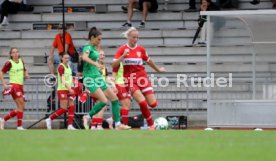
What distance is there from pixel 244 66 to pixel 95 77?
15.1 feet

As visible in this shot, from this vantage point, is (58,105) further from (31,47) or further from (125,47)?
(125,47)

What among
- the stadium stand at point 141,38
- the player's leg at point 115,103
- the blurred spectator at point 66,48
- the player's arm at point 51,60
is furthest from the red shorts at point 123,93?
the player's arm at point 51,60

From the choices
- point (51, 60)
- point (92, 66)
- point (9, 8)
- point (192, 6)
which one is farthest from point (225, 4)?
point (92, 66)

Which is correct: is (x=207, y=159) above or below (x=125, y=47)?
below

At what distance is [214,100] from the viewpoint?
25469 mm

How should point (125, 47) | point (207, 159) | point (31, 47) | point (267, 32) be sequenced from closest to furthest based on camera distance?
point (207, 159), point (125, 47), point (267, 32), point (31, 47)

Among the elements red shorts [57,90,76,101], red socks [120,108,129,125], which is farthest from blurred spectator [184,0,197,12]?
red socks [120,108,129,125]

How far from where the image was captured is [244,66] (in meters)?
25.2

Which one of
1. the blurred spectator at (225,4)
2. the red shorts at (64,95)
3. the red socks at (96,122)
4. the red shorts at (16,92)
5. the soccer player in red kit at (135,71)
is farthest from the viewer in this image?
the blurred spectator at (225,4)

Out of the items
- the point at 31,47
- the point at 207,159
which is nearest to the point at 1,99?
the point at 31,47

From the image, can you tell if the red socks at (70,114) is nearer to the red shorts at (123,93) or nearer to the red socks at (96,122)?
the red socks at (96,122)

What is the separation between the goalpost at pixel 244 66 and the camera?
24922mm

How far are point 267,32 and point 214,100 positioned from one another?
2155mm

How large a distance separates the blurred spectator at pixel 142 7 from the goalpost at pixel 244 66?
687cm
